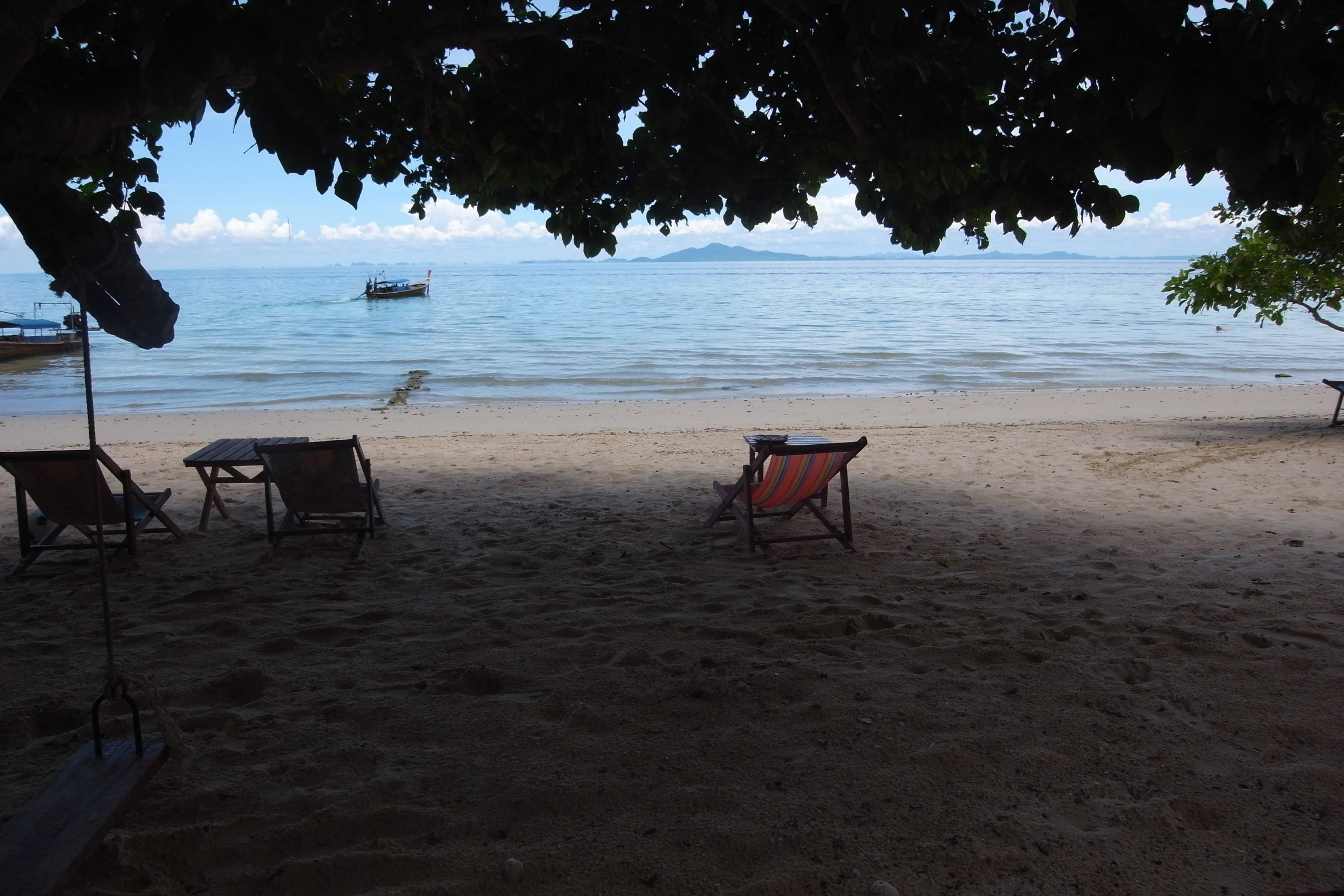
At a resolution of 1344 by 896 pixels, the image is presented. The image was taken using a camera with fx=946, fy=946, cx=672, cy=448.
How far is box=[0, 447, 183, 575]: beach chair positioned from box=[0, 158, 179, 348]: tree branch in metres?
0.70

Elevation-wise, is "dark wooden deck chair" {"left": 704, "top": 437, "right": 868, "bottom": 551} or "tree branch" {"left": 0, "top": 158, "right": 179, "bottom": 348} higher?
"tree branch" {"left": 0, "top": 158, "right": 179, "bottom": 348}

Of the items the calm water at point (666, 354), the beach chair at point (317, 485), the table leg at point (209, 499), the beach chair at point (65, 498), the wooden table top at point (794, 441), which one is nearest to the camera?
the beach chair at point (65, 498)

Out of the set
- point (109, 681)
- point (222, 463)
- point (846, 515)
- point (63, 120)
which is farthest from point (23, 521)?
point (846, 515)

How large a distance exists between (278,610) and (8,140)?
2329 mm

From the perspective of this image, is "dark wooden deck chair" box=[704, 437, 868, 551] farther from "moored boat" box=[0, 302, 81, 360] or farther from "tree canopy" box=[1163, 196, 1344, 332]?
"moored boat" box=[0, 302, 81, 360]

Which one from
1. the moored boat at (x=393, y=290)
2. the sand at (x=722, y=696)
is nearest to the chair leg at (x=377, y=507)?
the sand at (x=722, y=696)

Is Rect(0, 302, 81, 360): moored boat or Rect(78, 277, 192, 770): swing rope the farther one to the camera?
Rect(0, 302, 81, 360): moored boat

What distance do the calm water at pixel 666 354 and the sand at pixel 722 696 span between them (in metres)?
10.1

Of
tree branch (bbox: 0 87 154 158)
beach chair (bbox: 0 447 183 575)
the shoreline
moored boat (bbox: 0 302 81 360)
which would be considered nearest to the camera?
tree branch (bbox: 0 87 154 158)

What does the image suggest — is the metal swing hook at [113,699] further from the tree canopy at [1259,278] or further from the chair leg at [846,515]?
the tree canopy at [1259,278]

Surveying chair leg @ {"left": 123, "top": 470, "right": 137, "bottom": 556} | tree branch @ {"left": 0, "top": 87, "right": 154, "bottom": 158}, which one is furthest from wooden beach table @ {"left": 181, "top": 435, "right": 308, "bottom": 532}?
tree branch @ {"left": 0, "top": 87, "right": 154, "bottom": 158}

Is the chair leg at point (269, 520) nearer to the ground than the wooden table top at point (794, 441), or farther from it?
nearer to the ground

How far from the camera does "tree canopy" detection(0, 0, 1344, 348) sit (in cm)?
228

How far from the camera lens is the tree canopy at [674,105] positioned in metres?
2.28
